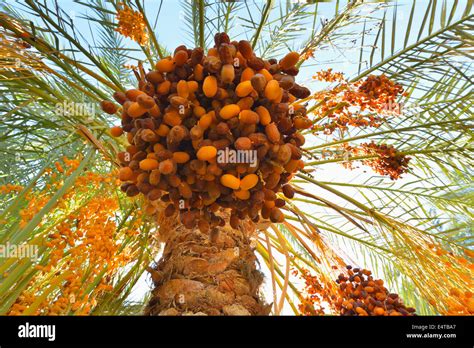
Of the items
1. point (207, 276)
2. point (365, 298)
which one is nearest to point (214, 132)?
point (207, 276)

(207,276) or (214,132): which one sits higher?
(214,132)

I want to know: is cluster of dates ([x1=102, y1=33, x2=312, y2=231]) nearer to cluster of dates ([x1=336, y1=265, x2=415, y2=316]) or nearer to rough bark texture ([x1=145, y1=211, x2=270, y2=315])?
rough bark texture ([x1=145, y1=211, x2=270, y2=315])

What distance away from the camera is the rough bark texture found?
1.48 meters

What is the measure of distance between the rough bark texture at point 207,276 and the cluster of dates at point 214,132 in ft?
0.91

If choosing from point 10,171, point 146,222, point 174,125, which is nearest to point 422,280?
point 174,125

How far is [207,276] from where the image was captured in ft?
5.12

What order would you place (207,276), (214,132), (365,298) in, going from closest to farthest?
(214,132)
(365,298)
(207,276)

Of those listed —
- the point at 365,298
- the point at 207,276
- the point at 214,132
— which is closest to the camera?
the point at 214,132

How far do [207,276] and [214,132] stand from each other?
586 millimetres

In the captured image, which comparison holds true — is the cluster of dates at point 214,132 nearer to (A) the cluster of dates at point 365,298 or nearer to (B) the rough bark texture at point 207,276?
(B) the rough bark texture at point 207,276

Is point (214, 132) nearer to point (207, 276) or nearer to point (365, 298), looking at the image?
point (207, 276)

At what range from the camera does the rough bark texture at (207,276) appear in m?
1.48
